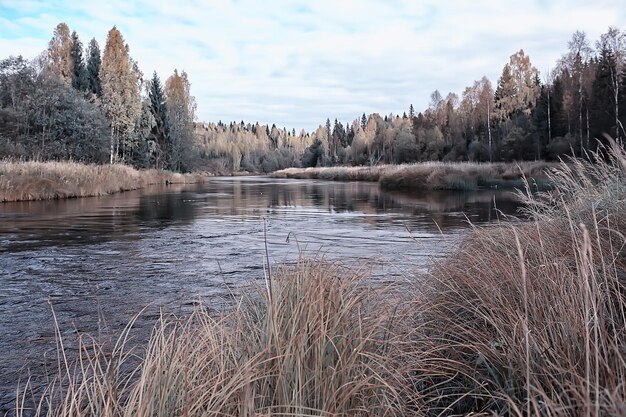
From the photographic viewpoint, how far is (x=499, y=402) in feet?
6.96

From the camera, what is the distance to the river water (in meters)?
4.00

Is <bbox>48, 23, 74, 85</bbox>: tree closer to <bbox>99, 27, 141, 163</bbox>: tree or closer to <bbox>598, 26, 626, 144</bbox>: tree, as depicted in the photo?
<bbox>99, 27, 141, 163</bbox>: tree

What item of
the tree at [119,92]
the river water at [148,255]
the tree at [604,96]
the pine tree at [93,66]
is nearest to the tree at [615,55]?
the tree at [604,96]

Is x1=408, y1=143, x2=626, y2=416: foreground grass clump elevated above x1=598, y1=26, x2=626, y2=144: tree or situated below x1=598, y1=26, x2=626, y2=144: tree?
below

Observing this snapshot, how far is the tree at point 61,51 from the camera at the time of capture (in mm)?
46406

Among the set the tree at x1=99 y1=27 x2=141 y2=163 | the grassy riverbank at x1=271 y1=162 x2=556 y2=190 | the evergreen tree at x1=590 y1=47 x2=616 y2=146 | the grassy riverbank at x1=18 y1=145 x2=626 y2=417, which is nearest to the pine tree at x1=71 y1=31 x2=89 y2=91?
the tree at x1=99 y1=27 x2=141 y2=163

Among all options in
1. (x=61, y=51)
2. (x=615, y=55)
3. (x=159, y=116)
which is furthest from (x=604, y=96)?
(x=61, y=51)

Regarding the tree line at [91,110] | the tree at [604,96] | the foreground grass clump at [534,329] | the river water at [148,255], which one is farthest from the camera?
the tree at [604,96]

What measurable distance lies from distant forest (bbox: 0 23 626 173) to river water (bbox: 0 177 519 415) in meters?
14.2

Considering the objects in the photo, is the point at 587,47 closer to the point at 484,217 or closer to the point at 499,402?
the point at 484,217

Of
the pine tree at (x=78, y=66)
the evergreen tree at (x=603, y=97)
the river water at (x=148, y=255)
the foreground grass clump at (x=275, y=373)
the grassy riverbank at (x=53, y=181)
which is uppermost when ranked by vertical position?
the pine tree at (x=78, y=66)

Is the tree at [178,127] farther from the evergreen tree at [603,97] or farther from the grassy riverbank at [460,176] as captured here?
the evergreen tree at [603,97]

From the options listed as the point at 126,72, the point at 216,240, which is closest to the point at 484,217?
the point at 216,240

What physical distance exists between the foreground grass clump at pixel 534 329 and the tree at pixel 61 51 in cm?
5053
